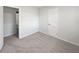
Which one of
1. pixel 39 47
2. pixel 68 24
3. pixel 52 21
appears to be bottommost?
pixel 39 47

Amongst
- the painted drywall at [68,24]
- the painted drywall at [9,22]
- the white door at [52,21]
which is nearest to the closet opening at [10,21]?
the painted drywall at [9,22]

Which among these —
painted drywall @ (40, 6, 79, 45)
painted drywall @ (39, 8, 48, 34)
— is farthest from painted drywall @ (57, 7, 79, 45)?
painted drywall @ (39, 8, 48, 34)

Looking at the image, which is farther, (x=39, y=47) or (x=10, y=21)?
(x=10, y=21)

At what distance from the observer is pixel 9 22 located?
4.91 meters

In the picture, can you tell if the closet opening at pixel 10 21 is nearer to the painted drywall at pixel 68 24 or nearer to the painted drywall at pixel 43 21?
the painted drywall at pixel 43 21

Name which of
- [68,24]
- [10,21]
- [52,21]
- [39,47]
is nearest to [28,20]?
[10,21]

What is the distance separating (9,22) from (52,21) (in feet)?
9.90

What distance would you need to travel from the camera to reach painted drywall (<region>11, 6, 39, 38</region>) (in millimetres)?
4204

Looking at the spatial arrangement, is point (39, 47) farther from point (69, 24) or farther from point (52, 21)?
point (52, 21)

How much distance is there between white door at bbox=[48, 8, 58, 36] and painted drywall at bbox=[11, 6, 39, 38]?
130 cm

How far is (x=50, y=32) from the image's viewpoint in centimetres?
493
